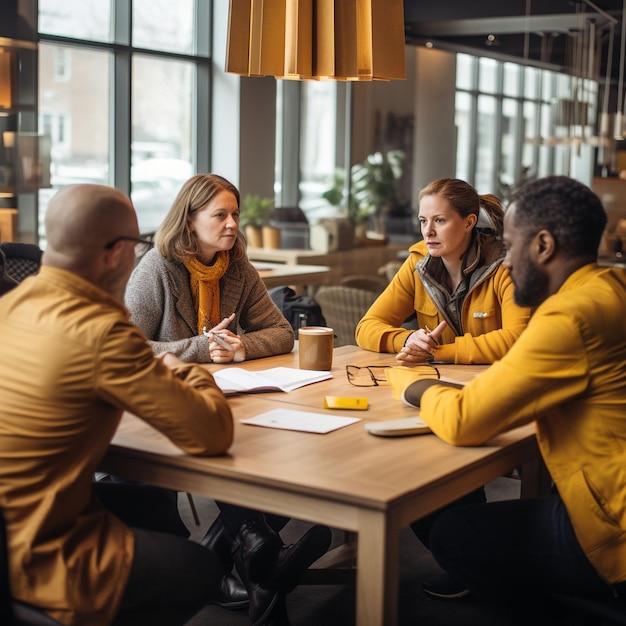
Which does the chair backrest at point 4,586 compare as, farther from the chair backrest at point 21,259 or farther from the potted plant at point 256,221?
the potted plant at point 256,221

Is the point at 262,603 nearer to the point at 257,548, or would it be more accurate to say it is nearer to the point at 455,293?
the point at 257,548

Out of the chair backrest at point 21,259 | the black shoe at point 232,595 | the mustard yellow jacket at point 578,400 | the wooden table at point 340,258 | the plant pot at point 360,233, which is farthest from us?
the plant pot at point 360,233

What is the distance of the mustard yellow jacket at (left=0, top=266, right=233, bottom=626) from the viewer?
6.58 feet

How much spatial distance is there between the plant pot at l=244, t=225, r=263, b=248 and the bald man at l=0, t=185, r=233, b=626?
21.3ft

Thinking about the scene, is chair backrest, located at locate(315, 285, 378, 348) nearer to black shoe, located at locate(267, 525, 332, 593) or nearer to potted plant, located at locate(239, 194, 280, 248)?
potted plant, located at locate(239, 194, 280, 248)

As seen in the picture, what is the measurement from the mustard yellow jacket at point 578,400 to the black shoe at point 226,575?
47.8 inches

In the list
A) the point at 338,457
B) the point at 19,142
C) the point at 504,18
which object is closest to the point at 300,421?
the point at 338,457

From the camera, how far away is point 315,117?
11.0 meters

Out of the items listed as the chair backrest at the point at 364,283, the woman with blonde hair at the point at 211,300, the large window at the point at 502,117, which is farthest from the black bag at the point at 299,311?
the large window at the point at 502,117

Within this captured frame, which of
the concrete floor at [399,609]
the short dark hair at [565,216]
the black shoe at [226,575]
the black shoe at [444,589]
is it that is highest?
the short dark hair at [565,216]

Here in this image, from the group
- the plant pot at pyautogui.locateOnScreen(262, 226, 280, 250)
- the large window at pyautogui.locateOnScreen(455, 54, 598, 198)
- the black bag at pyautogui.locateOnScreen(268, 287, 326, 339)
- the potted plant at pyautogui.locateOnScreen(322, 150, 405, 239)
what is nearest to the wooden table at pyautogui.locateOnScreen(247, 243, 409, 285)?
the plant pot at pyautogui.locateOnScreen(262, 226, 280, 250)

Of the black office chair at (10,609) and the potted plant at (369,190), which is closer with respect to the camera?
the black office chair at (10,609)

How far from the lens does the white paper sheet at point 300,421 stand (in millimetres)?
2445

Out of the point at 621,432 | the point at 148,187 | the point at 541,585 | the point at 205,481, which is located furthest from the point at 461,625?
the point at 148,187
